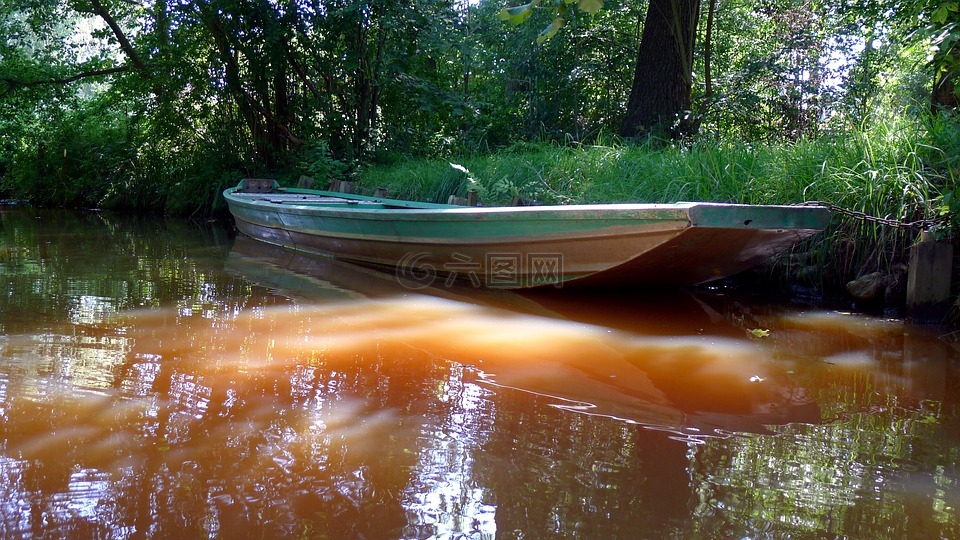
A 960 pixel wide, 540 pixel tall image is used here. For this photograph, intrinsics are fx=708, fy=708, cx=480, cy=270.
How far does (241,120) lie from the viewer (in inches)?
494

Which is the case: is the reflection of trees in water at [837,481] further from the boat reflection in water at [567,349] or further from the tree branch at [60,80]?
the tree branch at [60,80]

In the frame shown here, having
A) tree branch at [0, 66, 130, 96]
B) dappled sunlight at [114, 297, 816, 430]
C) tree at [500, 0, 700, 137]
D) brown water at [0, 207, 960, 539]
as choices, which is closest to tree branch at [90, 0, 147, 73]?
tree branch at [0, 66, 130, 96]

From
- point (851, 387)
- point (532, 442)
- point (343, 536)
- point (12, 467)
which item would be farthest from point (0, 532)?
point (851, 387)

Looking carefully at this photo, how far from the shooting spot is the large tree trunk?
7.83 meters

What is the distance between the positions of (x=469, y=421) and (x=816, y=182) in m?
3.51

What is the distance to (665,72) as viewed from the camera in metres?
8.03

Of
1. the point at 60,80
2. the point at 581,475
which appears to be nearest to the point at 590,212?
the point at 581,475

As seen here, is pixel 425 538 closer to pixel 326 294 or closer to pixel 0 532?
pixel 0 532

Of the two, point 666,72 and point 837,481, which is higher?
point 666,72

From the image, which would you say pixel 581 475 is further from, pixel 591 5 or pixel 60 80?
pixel 60 80

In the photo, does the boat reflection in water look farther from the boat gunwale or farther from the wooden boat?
the boat gunwale
